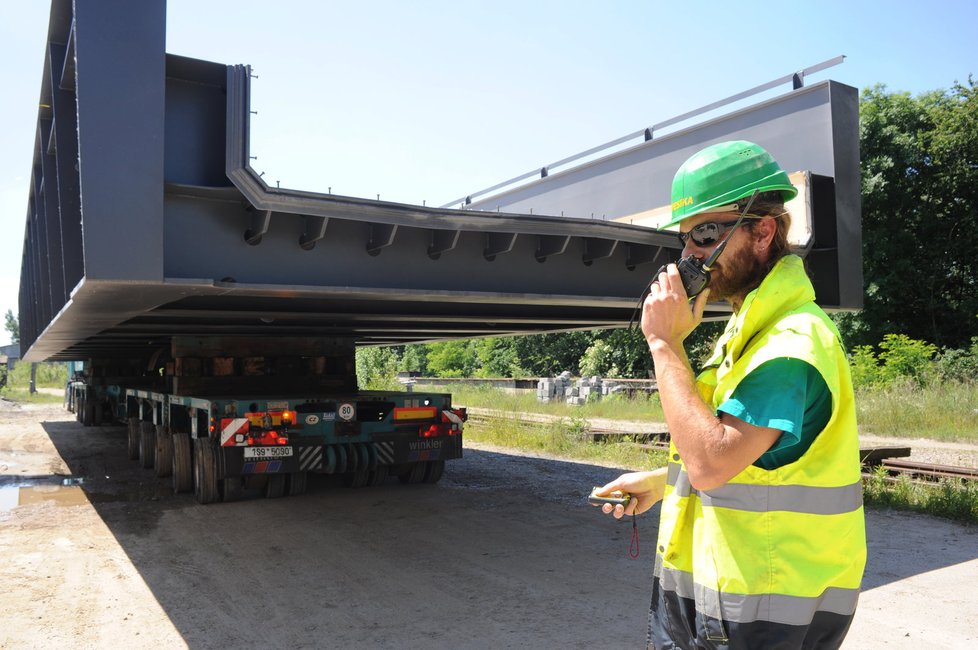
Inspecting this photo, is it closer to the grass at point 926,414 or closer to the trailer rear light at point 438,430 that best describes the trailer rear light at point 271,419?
the trailer rear light at point 438,430

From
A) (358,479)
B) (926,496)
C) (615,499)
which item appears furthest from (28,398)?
(615,499)

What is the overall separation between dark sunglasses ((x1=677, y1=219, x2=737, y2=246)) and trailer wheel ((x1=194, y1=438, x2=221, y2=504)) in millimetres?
8281

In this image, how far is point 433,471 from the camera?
1118 cm

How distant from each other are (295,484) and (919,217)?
105 ft

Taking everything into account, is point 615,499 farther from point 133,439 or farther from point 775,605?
point 133,439

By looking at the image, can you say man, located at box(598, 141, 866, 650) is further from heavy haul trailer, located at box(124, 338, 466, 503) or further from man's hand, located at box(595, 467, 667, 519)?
heavy haul trailer, located at box(124, 338, 466, 503)

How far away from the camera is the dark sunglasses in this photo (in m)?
2.21

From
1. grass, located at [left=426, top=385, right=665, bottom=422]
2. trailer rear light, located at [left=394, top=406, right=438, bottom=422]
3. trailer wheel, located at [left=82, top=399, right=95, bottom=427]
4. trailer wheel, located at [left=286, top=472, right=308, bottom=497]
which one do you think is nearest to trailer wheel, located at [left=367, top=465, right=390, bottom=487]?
trailer wheel, located at [left=286, top=472, right=308, bottom=497]

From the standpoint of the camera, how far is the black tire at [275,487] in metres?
10.1

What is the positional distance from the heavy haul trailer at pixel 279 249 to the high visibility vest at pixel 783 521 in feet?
14.4

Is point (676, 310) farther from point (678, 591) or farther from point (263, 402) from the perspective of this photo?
point (263, 402)

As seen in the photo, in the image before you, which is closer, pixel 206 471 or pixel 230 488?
pixel 206 471

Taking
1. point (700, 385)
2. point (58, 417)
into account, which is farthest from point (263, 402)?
point (58, 417)

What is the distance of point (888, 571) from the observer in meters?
6.78
